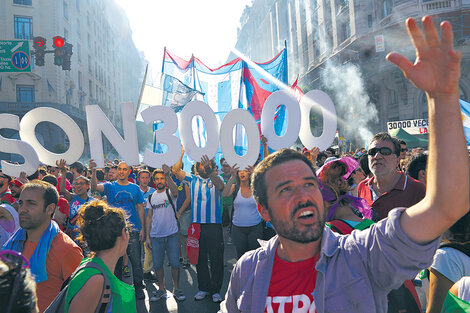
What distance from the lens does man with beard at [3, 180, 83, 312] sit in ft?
8.51

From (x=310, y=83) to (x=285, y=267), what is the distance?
37.3 meters

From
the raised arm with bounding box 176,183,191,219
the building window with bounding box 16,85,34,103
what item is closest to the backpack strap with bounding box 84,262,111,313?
the raised arm with bounding box 176,183,191,219

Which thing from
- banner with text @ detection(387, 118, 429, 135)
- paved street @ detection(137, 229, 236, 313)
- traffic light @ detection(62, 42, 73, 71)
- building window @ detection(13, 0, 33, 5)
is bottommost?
paved street @ detection(137, 229, 236, 313)

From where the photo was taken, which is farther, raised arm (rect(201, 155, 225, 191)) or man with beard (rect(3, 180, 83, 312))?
raised arm (rect(201, 155, 225, 191))

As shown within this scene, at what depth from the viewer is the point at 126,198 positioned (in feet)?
17.4

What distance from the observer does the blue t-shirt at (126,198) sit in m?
5.32

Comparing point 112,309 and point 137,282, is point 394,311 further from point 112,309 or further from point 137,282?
point 137,282

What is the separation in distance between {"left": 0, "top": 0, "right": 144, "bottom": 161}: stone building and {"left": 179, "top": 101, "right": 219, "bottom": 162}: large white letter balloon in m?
21.3

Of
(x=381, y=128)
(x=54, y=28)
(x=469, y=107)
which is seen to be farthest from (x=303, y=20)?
(x=469, y=107)

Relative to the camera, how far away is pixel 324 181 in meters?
2.60

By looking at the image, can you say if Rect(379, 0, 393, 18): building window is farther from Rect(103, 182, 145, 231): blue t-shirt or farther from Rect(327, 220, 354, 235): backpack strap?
Rect(327, 220, 354, 235): backpack strap

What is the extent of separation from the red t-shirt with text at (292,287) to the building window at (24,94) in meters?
34.3

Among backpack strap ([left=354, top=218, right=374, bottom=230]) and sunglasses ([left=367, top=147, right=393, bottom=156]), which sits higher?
sunglasses ([left=367, top=147, right=393, bottom=156])

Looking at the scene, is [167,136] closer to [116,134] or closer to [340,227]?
[116,134]
